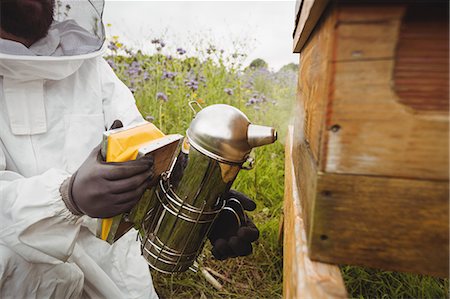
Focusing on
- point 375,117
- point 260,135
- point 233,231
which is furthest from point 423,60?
point 233,231

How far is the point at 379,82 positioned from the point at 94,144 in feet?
3.46

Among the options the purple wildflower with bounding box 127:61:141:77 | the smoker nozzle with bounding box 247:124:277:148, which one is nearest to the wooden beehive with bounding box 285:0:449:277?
the smoker nozzle with bounding box 247:124:277:148

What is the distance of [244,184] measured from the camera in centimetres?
198

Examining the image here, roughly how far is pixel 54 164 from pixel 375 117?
1.04 meters

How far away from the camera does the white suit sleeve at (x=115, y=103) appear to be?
1293mm

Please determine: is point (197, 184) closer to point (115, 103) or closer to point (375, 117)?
point (375, 117)

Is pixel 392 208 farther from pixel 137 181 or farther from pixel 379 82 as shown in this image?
pixel 137 181

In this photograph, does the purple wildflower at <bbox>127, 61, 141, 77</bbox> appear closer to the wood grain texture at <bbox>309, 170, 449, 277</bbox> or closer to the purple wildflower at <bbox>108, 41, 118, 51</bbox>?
the purple wildflower at <bbox>108, 41, 118, 51</bbox>

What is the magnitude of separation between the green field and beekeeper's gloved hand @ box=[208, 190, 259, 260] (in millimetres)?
239

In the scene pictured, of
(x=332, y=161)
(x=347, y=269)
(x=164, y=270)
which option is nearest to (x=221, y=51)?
(x=347, y=269)

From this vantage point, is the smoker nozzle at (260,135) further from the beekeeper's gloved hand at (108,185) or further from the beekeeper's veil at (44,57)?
the beekeeper's veil at (44,57)

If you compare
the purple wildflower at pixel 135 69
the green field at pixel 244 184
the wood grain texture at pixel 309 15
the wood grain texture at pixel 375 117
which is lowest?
the green field at pixel 244 184

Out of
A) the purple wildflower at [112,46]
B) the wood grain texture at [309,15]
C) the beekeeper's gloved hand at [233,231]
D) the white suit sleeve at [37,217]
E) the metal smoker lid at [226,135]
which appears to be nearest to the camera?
the wood grain texture at [309,15]

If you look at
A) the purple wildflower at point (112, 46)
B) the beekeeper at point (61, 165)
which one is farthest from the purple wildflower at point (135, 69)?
the beekeeper at point (61, 165)
